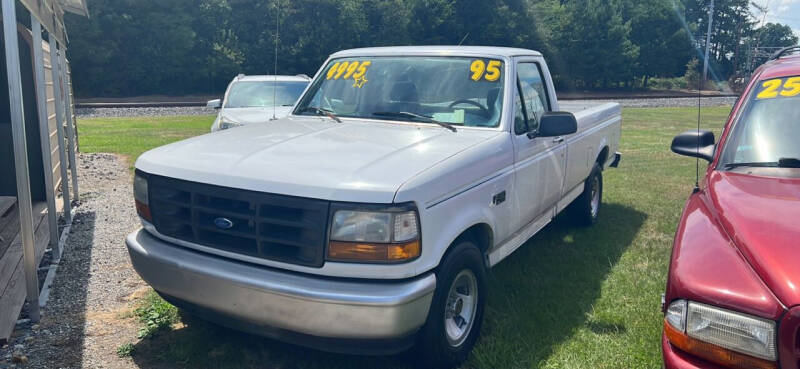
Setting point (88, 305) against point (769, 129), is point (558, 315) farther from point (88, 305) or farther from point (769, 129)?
point (88, 305)

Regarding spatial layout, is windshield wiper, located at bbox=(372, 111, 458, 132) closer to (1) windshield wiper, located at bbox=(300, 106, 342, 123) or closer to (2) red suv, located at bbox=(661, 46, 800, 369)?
(1) windshield wiper, located at bbox=(300, 106, 342, 123)

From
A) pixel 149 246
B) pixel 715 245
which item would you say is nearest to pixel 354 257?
pixel 149 246

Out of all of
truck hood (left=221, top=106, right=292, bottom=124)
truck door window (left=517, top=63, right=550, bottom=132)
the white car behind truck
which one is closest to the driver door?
truck door window (left=517, top=63, right=550, bottom=132)

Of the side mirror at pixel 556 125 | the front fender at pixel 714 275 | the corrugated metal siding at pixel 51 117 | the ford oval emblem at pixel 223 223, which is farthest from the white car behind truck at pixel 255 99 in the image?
the front fender at pixel 714 275

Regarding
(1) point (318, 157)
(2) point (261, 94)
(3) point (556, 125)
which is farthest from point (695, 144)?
(2) point (261, 94)

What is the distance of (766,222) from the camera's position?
2.74 meters

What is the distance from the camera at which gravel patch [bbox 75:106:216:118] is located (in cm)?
2342

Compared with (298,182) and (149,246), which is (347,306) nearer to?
(298,182)

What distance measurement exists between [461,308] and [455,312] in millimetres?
65

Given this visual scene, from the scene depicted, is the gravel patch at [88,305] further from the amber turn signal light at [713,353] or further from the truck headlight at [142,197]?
the amber turn signal light at [713,353]

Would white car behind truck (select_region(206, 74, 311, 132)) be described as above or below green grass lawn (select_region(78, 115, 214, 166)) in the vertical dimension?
above

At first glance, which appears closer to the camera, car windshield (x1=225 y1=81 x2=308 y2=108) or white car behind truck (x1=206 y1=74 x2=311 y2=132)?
white car behind truck (x1=206 y1=74 x2=311 y2=132)

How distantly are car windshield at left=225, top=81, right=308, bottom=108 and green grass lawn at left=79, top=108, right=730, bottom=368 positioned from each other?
5828 mm

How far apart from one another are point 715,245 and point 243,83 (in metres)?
9.94
